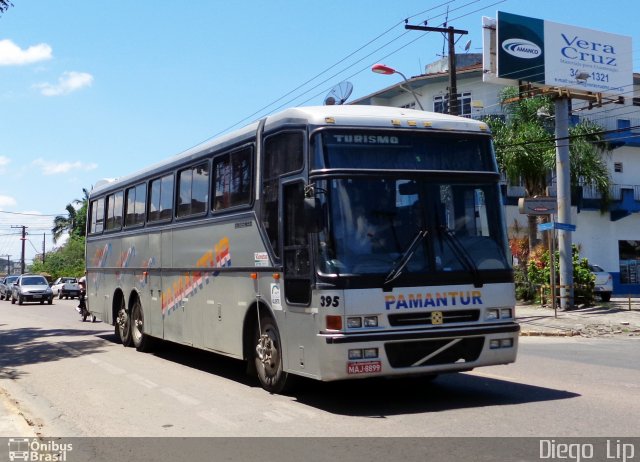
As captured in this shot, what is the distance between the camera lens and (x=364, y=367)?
307 inches

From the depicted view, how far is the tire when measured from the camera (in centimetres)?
1570

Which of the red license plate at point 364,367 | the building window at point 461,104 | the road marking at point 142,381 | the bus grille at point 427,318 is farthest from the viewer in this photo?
the building window at point 461,104

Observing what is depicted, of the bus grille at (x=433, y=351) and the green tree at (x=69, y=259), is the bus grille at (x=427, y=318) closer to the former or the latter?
the bus grille at (x=433, y=351)

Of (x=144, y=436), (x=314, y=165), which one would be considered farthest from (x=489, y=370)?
(x=144, y=436)

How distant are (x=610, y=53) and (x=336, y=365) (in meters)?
26.3

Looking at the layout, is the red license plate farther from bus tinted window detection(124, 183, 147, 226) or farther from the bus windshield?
bus tinted window detection(124, 183, 147, 226)

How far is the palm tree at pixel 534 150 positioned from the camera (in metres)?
32.2

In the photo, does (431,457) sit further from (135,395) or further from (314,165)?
(135,395)

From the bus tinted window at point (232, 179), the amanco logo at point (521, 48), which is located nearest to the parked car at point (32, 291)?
the amanco logo at point (521, 48)

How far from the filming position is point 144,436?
7305 mm

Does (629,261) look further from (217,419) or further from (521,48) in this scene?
(217,419)

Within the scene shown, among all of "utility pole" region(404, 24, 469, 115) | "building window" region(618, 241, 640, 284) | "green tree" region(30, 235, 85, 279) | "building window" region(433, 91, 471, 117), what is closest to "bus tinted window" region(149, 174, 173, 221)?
"utility pole" region(404, 24, 469, 115)

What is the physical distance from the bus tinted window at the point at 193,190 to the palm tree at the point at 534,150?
72.4 feet

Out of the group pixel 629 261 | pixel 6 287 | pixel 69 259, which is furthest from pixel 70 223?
pixel 629 261
